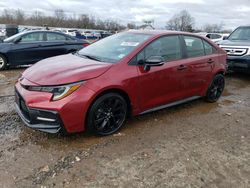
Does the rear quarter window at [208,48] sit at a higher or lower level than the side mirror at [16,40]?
higher

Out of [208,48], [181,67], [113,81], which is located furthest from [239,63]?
[113,81]

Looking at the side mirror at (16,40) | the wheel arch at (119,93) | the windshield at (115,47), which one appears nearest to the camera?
the wheel arch at (119,93)

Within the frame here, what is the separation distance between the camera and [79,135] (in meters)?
4.01

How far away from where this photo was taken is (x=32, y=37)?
9.43m

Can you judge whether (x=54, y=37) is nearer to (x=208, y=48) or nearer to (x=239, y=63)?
(x=208, y=48)

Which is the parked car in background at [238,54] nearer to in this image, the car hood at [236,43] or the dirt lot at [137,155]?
the car hood at [236,43]

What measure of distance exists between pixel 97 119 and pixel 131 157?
747 mm

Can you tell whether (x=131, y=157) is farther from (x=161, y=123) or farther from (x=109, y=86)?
(x=161, y=123)

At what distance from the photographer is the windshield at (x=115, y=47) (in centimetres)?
431

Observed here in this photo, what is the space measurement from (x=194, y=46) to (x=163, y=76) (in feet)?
4.17

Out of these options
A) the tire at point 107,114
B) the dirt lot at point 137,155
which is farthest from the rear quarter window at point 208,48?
the tire at point 107,114

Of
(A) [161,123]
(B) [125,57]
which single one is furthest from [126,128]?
(B) [125,57]

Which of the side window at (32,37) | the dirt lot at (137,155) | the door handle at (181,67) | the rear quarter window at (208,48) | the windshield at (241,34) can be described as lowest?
the dirt lot at (137,155)

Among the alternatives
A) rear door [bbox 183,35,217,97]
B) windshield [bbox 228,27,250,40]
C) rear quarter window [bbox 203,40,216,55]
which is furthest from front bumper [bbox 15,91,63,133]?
windshield [bbox 228,27,250,40]
